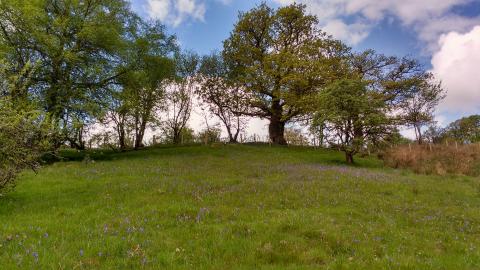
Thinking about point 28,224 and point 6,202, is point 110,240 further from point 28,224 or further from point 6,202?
point 6,202

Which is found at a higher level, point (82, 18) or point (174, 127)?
point (82, 18)

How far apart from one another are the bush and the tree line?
0.04 m

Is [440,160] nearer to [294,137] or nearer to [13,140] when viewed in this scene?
[13,140]

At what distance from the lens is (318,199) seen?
1523cm

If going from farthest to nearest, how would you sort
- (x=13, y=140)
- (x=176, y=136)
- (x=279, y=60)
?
1. (x=176, y=136)
2. (x=279, y=60)
3. (x=13, y=140)

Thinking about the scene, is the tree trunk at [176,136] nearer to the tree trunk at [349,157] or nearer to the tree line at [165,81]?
the tree line at [165,81]

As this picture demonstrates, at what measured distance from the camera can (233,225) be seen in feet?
35.1

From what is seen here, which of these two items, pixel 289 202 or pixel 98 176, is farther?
pixel 98 176

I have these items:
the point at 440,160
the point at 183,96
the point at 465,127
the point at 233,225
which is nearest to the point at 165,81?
the point at 183,96

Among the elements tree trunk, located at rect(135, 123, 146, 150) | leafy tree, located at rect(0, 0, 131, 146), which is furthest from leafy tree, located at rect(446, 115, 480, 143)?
leafy tree, located at rect(0, 0, 131, 146)

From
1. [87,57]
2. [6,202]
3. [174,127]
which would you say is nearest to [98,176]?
[6,202]

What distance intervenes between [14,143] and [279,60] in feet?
127

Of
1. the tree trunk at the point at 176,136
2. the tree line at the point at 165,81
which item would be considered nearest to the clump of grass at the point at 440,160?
the tree line at the point at 165,81

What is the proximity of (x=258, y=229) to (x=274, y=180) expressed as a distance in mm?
10127
